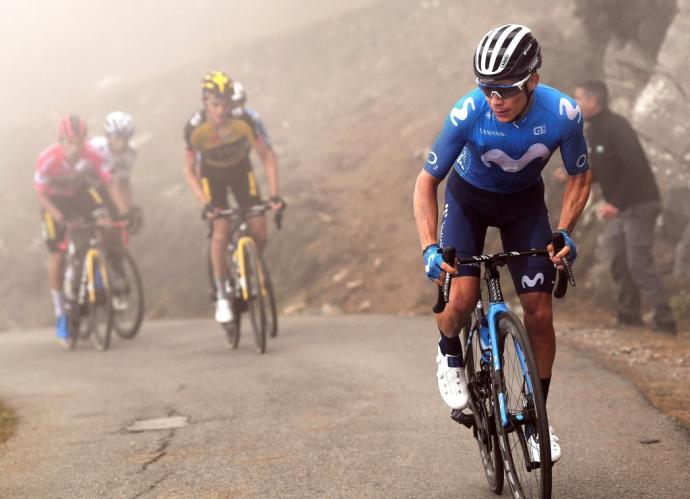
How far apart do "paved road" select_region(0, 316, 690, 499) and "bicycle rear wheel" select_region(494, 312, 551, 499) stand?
535 millimetres

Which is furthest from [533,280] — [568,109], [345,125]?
[345,125]

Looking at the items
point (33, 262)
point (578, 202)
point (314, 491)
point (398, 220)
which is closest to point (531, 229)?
point (578, 202)

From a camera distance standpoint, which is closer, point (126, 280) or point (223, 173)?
point (223, 173)

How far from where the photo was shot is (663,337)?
31.3ft

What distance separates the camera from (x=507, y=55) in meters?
4.49

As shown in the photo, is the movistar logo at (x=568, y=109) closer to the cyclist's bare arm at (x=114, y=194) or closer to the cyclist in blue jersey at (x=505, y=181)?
the cyclist in blue jersey at (x=505, y=181)

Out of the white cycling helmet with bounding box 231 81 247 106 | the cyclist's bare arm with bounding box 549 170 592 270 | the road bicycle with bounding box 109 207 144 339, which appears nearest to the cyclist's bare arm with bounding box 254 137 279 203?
the white cycling helmet with bounding box 231 81 247 106

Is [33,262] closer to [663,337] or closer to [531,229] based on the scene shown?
[663,337]

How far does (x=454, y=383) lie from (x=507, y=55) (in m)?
1.70

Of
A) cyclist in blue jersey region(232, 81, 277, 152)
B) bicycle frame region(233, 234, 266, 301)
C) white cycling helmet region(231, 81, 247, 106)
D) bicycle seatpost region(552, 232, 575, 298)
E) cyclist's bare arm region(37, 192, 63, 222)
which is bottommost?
bicycle frame region(233, 234, 266, 301)

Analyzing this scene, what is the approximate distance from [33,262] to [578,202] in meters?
18.5

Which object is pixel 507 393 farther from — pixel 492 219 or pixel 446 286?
pixel 492 219

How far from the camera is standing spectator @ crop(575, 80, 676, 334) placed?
968 centimetres

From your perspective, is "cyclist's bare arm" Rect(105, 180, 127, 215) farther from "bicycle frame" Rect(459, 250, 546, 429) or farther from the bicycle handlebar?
"bicycle frame" Rect(459, 250, 546, 429)
